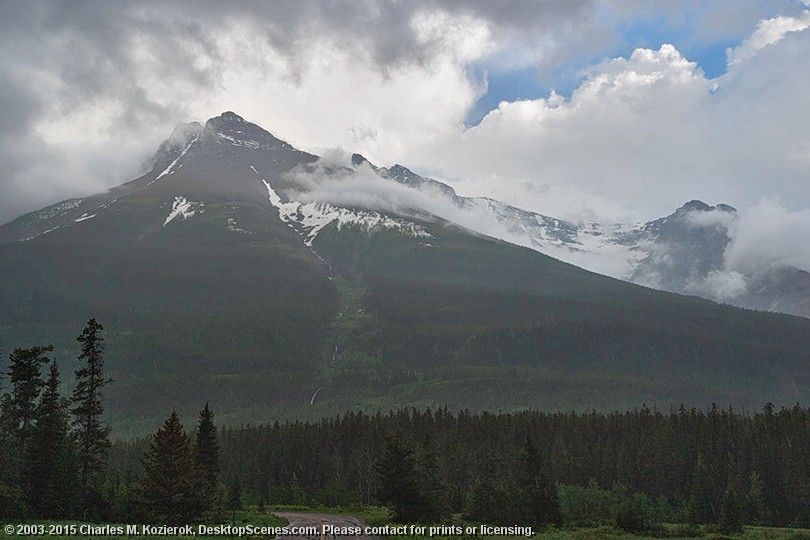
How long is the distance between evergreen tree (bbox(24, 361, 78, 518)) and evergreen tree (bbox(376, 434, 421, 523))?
84.3 feet

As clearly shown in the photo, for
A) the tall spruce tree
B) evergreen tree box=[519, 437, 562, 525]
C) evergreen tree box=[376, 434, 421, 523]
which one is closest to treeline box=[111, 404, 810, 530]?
evergreen tree box=[519, 437, 562, 525]

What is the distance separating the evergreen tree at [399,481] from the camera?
58875 mm

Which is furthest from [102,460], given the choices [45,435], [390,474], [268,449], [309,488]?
[268,449]

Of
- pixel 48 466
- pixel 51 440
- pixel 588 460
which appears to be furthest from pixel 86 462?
pixel 588 460

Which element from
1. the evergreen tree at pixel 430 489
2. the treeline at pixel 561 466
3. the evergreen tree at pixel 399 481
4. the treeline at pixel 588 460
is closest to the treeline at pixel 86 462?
the evergreen tree at pixel 399 481

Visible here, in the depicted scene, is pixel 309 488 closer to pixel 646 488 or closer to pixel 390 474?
pixel 646 488

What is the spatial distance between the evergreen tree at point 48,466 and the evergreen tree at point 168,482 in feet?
35.6

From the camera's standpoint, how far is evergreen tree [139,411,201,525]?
5219 centimetres

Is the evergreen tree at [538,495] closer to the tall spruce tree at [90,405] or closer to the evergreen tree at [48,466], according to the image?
the tall spruce tree at [90,405]

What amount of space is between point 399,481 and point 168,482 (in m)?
18.0

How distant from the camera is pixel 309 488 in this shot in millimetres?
134500

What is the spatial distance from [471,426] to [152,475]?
9969 cm

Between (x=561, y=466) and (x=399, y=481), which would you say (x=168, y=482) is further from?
(x=561, y=466)

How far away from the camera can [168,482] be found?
52.2 meters
